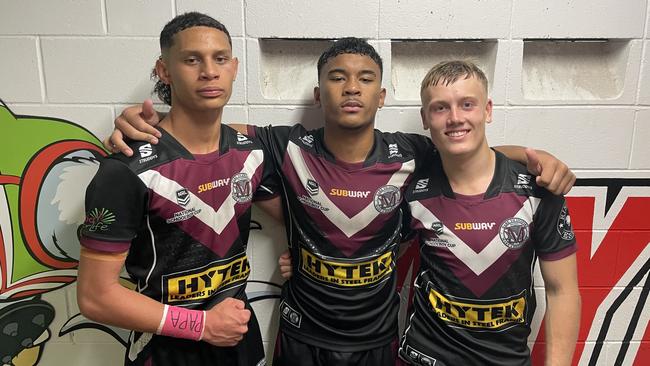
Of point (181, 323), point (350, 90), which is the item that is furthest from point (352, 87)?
point (181, 323)

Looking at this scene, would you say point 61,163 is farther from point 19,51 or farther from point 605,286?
point 605,286

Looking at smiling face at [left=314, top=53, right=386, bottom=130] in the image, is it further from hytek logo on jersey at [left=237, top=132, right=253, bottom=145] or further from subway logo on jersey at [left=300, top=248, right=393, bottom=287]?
subway logo on jersey at [left=300, top=248, right=393, bottom=287]

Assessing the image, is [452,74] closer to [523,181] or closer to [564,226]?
[523,181]

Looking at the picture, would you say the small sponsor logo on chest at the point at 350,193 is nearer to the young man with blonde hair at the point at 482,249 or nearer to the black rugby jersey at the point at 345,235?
the black rugby jersey at the point at 345,235

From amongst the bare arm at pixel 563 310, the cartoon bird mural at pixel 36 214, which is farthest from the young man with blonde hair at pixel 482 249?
the cartoon bird mural at pixel 36 214

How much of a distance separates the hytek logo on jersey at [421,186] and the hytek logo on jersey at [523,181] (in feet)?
0.78

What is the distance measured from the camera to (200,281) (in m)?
1.29

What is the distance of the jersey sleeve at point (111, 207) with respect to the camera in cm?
113

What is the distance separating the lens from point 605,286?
1.74 metres

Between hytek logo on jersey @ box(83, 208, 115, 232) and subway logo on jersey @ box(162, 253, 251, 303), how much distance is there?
0.22 m

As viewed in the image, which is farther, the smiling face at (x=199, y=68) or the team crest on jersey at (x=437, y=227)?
the team crest on jersey at (x=437, y=227)

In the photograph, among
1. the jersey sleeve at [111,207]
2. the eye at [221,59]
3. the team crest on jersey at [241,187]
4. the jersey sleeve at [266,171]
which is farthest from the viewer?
the jersey sleeve at [266,171]

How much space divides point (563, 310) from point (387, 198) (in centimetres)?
56

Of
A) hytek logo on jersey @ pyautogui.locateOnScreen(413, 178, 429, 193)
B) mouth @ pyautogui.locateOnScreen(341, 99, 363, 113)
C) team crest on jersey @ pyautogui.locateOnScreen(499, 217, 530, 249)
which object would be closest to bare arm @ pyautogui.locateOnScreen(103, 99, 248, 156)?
mouth @ pyautogui.locateOnScreen(341, 99, 363, 113)
